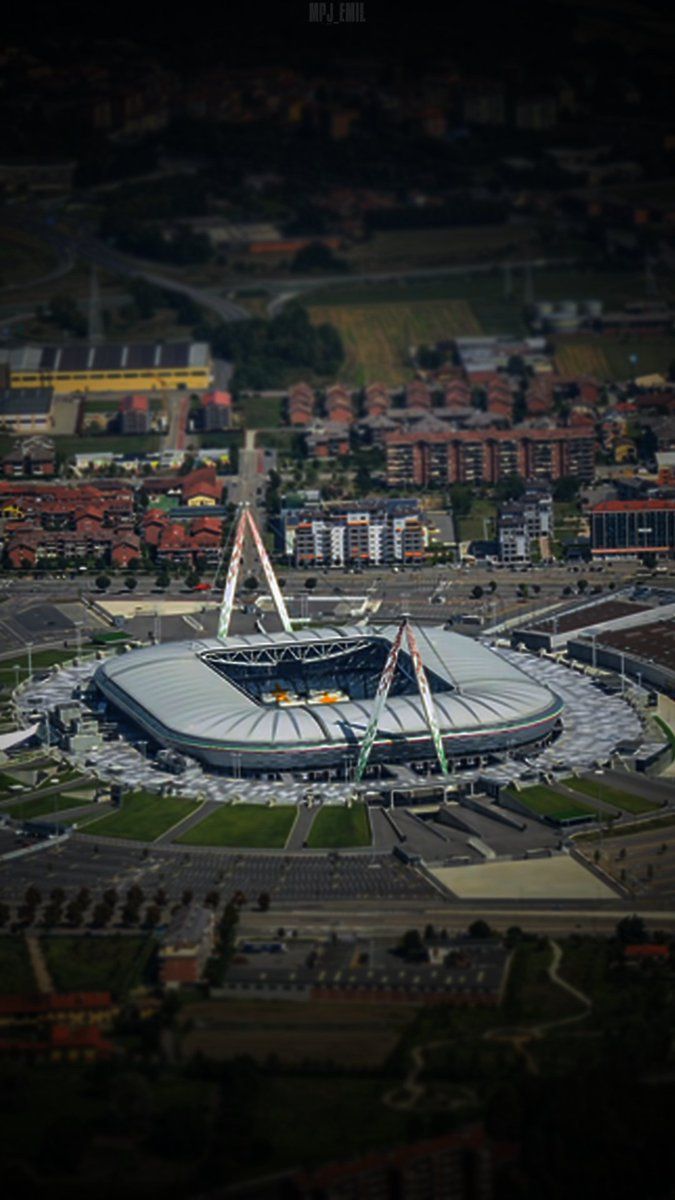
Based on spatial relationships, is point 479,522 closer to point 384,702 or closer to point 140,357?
point 140,357

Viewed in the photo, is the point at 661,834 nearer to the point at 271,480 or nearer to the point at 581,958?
the point at 581,958

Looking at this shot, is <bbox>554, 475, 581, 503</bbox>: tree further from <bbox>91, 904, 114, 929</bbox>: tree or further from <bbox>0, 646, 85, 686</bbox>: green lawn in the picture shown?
<bbox>91, 904, 114, 929</bbox>: tree

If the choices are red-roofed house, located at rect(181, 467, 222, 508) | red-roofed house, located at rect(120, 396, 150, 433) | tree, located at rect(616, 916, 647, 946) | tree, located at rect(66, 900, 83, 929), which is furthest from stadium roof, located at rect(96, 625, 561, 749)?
red-roofed house, located at rect(120, 396, 150, 433)

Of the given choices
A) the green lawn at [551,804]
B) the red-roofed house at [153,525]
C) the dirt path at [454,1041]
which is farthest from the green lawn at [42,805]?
the red-roofed house at [153,525]

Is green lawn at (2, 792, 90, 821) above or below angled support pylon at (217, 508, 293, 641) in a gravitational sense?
below

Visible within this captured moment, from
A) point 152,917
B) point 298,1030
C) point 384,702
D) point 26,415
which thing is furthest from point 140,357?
point 298,1030

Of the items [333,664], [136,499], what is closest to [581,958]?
[333,664]
